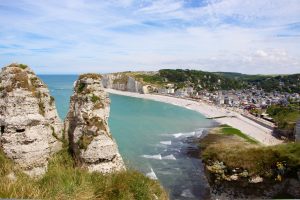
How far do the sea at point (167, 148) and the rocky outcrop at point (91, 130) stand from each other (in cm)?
152

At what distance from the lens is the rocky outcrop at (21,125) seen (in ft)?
50.1

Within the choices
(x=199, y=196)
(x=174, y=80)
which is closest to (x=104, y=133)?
(x=199, y=196)

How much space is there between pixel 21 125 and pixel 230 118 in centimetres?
7860

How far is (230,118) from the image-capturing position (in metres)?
89.4

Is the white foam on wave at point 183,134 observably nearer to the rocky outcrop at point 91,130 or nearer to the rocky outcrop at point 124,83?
the rocky outcrop at point 91,130

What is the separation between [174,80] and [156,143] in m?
139

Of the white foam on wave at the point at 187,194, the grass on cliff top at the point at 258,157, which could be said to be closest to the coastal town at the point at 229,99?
the white foam on wave at the point at 187,194

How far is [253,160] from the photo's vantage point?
23016 mm

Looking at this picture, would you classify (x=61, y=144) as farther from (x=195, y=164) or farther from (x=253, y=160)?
(x=195, y=164)

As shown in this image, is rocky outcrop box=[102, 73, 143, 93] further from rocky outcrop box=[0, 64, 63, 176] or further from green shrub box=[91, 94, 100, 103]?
rocky outcrop box=[0, 64, 63, 176]

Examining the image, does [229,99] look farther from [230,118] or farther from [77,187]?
[77,187]

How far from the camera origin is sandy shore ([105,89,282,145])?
61469 mm

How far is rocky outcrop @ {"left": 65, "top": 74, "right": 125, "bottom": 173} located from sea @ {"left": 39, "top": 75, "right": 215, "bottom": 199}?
1524mm

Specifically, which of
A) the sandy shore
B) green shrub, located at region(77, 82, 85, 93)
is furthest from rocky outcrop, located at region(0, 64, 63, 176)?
the sandy shore
